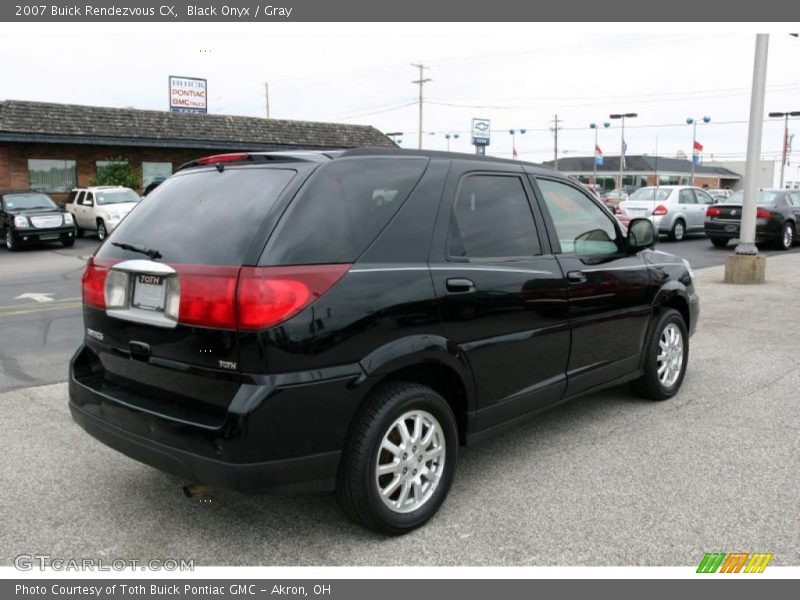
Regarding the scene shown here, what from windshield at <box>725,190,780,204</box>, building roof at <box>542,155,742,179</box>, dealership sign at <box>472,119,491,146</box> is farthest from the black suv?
building roof at <box>542,155,742,179</box>

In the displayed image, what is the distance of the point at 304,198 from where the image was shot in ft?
10.2

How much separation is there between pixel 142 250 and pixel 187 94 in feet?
129

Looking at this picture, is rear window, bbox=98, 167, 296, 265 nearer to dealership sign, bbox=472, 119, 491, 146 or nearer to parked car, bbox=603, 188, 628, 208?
parked car, bbox=603, 188, 628, 208

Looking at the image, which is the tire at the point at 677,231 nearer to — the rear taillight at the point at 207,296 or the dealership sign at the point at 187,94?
the rear taillight at the point at 207,296

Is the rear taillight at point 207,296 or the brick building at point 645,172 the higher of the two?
the brick building at point 645,172

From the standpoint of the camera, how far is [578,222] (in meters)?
4.72

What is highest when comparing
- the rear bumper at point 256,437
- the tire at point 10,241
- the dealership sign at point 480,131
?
the dealership sign at point 480,131

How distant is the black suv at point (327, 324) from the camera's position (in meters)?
2.94

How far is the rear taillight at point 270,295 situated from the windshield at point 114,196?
2151 cm

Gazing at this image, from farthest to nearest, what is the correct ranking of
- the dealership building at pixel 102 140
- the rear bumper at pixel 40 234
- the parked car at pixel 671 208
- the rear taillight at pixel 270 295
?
the dealership building at pixel 102 140 → the parked car at pixel 671 208 → the rear bumper at pixel 40 234 → the rear taillight at pixel 270 295

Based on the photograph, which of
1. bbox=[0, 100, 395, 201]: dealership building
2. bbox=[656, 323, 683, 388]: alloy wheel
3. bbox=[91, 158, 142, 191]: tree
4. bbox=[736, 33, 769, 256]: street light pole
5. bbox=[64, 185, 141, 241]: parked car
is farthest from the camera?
bbox=[91, 158, 142, 191]: tree

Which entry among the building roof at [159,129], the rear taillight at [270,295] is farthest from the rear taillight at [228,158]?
the building roof at [159,129]

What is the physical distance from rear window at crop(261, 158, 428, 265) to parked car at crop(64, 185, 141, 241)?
1993 cm

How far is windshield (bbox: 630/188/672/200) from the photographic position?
21.8m
